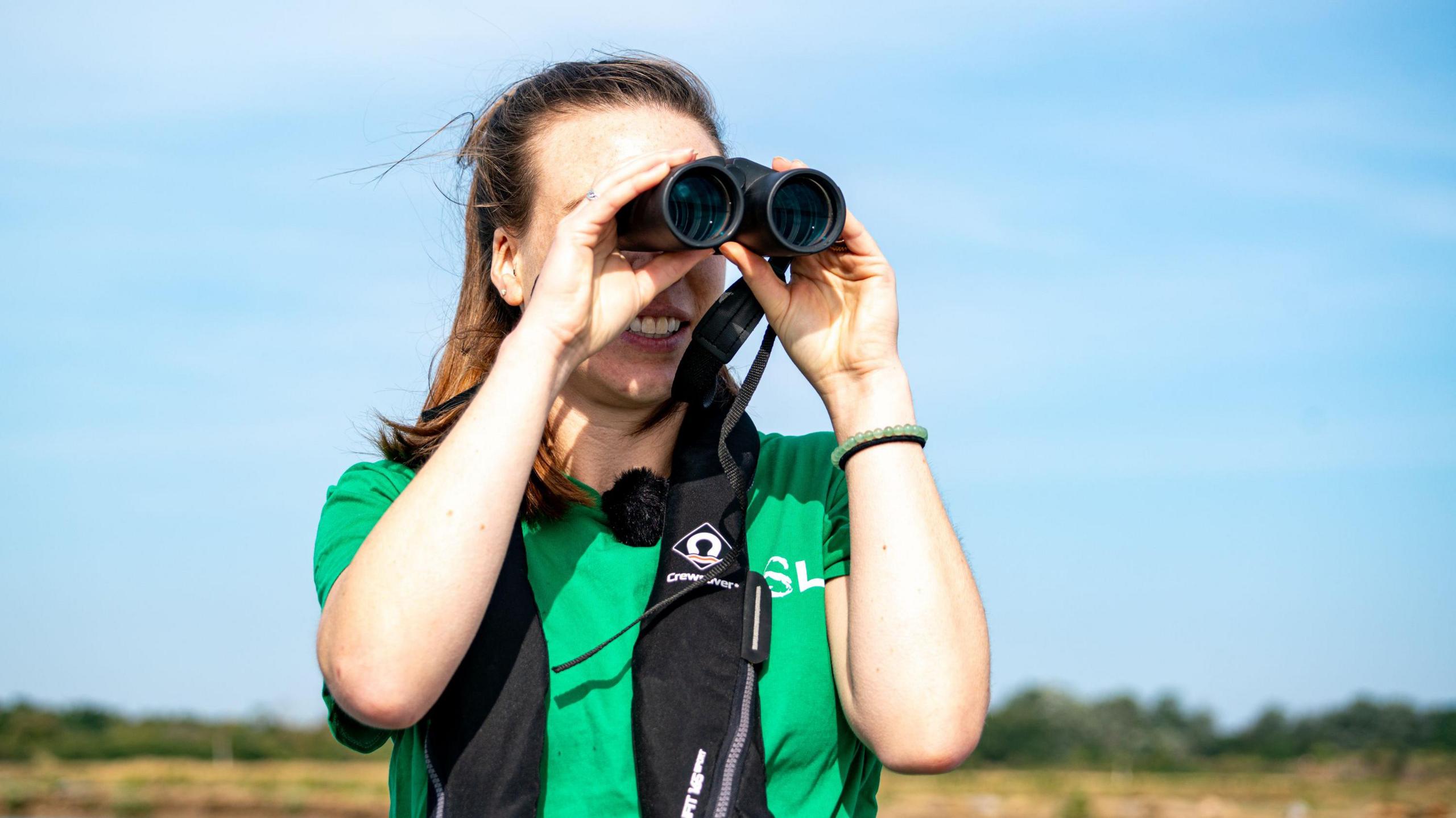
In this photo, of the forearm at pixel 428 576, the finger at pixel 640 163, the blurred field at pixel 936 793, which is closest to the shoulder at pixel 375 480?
the forearm at pixel 428 576

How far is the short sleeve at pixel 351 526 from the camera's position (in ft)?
7.25

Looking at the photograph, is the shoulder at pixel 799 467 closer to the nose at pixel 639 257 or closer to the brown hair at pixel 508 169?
the brown hair at pixel 508 169

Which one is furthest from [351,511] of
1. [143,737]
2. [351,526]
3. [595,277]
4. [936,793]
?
[143,737]

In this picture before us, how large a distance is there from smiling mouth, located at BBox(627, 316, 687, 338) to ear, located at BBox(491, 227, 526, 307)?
321 mm

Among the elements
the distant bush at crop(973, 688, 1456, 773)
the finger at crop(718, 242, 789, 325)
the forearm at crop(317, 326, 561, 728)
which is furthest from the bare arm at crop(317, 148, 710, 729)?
the distant bush at crop(973, 688, 1456, 773)

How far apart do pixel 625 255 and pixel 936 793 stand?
38.3 meters

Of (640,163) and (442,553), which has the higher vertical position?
(640,163)

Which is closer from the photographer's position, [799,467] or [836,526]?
[836,526]

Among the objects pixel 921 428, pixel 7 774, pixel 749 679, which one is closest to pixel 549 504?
pixel 749 679

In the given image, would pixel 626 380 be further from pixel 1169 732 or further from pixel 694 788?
pixel 1169 732

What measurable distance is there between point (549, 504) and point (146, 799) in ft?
109

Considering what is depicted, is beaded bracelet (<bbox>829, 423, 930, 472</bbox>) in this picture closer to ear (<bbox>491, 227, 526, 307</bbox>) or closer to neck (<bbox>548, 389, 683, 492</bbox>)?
neck (<bbox>548, 389, 683, 492</bbox>)

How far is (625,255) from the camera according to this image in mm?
2559

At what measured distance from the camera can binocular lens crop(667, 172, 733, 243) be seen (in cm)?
242
